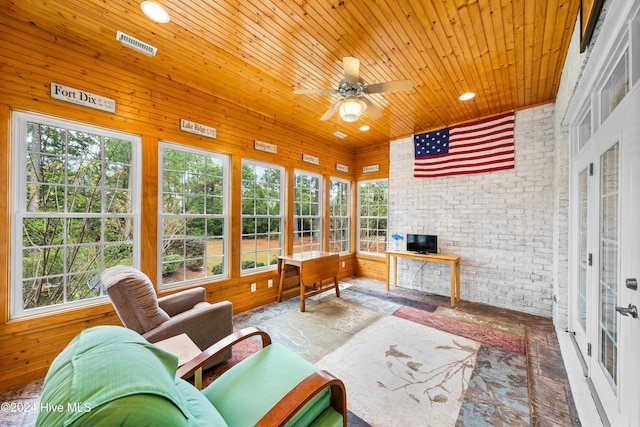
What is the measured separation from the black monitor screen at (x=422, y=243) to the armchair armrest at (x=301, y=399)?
3575mm

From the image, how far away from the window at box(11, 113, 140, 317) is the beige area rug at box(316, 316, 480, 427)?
248 centimetres

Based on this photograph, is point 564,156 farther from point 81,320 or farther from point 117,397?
point 81,320

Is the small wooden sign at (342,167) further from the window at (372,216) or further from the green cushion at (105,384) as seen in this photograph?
the green cushion at (105,384)

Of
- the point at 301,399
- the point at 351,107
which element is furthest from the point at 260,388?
the point at 351,107

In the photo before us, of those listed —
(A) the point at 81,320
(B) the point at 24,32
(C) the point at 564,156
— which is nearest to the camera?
(B) the point at 24,32

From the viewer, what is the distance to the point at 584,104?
7.14 feet

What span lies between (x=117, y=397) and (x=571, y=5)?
11.2 ft

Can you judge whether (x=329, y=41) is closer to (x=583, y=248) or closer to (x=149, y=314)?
(x=149, y=314)

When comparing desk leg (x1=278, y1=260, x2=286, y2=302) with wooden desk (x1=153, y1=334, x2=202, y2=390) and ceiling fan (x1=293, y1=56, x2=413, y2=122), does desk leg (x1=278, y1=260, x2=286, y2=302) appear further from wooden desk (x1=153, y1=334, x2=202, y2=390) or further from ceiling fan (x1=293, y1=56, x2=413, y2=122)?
ceiling fan (x1=293, y1=56, x2=413, y2=122)

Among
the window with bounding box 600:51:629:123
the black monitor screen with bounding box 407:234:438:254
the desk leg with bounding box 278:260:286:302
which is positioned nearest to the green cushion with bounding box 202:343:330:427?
the desk leg with bounding box 278:260:286:302

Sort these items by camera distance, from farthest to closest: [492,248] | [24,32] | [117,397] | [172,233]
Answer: [492,248]
[172,233]
[24,32]
[117,397]

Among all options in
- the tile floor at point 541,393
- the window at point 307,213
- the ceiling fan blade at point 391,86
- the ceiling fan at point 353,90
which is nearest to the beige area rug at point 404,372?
the tile floor at point 541,393

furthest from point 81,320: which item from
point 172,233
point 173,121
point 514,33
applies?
point 514,33

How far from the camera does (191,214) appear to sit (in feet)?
10.5
